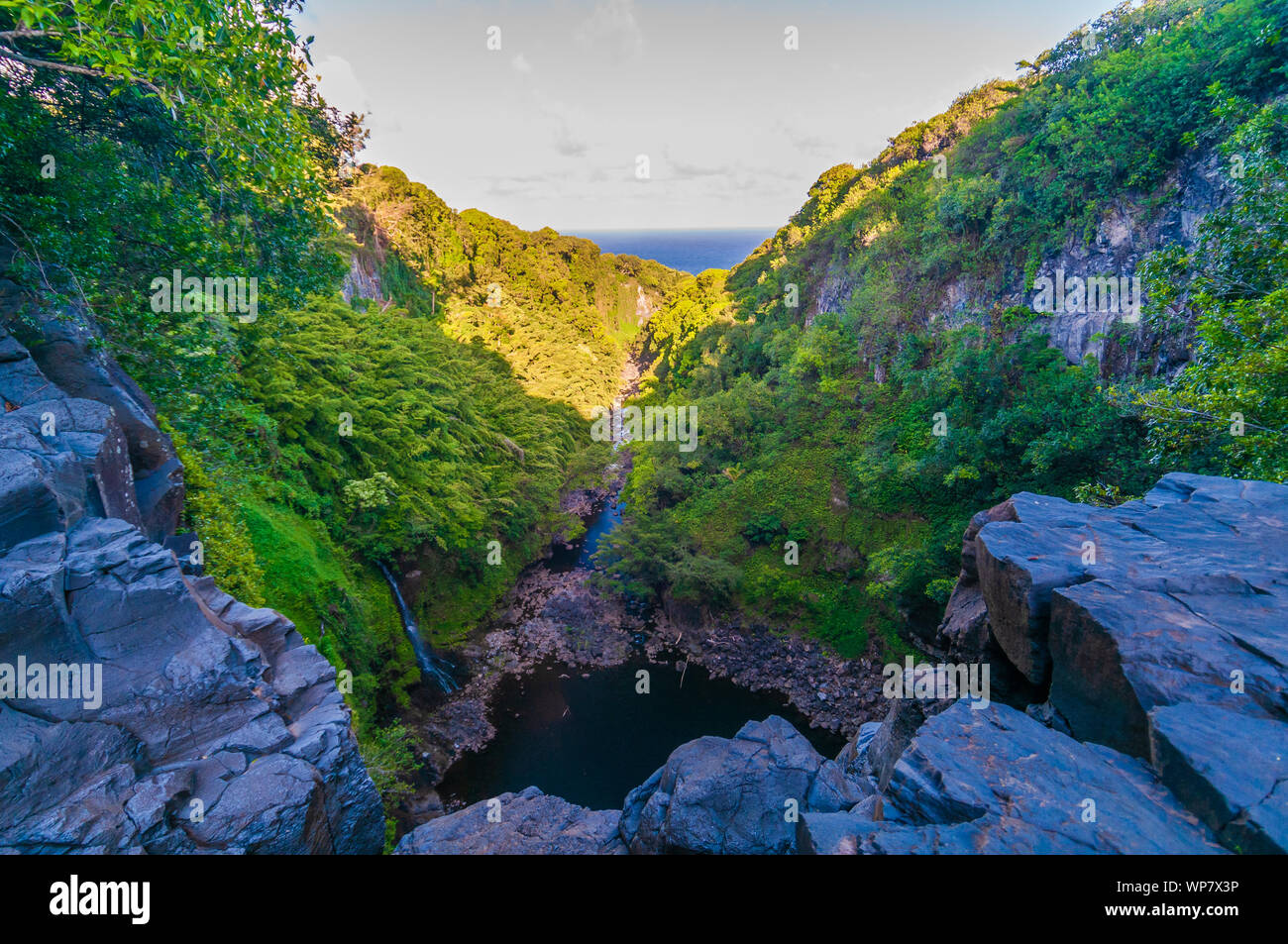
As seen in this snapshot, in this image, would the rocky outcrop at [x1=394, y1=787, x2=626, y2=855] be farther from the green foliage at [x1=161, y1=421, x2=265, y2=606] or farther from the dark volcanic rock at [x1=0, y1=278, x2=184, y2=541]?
Answer: the dark volcanic rock at [x1=0, y1=278, x2=184, y2=541]

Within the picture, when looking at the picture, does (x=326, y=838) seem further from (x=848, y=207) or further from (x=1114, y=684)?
(x=848, y=207)

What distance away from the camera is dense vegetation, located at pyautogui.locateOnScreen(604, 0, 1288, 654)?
366 inches

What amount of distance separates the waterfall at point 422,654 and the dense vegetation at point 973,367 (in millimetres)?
8423

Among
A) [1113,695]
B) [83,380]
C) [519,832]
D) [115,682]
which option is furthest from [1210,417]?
[83,380]

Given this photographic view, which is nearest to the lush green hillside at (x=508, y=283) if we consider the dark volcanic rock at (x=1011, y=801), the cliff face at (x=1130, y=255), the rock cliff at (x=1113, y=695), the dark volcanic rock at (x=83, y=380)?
the dark volcanic rock at (x=83, y=380)

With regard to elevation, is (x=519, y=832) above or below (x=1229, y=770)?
below

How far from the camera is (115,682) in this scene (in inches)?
224

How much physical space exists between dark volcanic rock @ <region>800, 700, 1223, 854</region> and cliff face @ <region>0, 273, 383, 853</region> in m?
5.98

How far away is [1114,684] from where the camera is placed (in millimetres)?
4750

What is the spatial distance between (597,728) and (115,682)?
15600mm

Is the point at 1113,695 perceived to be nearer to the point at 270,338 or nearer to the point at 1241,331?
the point at 1241,331

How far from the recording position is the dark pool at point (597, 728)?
55.0 ft

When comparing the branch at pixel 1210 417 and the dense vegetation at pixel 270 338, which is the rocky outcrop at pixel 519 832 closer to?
the dense vegetation at pixel 270 338

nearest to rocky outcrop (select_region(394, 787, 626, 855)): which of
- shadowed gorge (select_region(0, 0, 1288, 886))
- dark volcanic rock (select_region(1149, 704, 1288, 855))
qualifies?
shadowed gorge (select_region(0, 0, 1288, 886))
